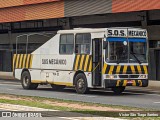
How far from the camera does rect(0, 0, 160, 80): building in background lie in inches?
1103

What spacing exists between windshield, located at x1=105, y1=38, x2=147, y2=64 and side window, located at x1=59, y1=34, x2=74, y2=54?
2.54m

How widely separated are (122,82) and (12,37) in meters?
23.5

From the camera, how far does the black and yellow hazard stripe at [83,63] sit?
21.5m

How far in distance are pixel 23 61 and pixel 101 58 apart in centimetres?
670

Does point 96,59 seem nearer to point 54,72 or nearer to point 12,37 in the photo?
point 54,72

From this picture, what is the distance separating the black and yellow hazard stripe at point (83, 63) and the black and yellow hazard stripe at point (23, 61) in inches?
164

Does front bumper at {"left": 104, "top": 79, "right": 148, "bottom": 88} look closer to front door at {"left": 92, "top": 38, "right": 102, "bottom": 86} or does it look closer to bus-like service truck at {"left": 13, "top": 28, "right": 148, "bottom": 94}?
bus-like service truck at {"left": 13, "top": 28, "right": 148, "bottom": 94}

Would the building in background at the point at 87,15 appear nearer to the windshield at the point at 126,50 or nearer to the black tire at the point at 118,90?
the windshield at the point at 126,50

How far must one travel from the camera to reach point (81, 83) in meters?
21.9

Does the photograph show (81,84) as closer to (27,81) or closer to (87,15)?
(27,81)

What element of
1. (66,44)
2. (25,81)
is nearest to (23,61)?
(25,81)

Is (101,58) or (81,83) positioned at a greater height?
(101,58)

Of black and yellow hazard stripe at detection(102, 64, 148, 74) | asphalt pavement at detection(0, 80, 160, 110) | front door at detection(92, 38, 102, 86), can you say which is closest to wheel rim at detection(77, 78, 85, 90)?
asphalt pavement at detection(0, 80, 160, 110)

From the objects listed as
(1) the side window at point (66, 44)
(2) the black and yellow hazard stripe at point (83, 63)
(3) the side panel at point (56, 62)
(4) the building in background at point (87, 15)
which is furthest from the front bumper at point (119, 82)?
(4) the building in background at point (87, 15)
